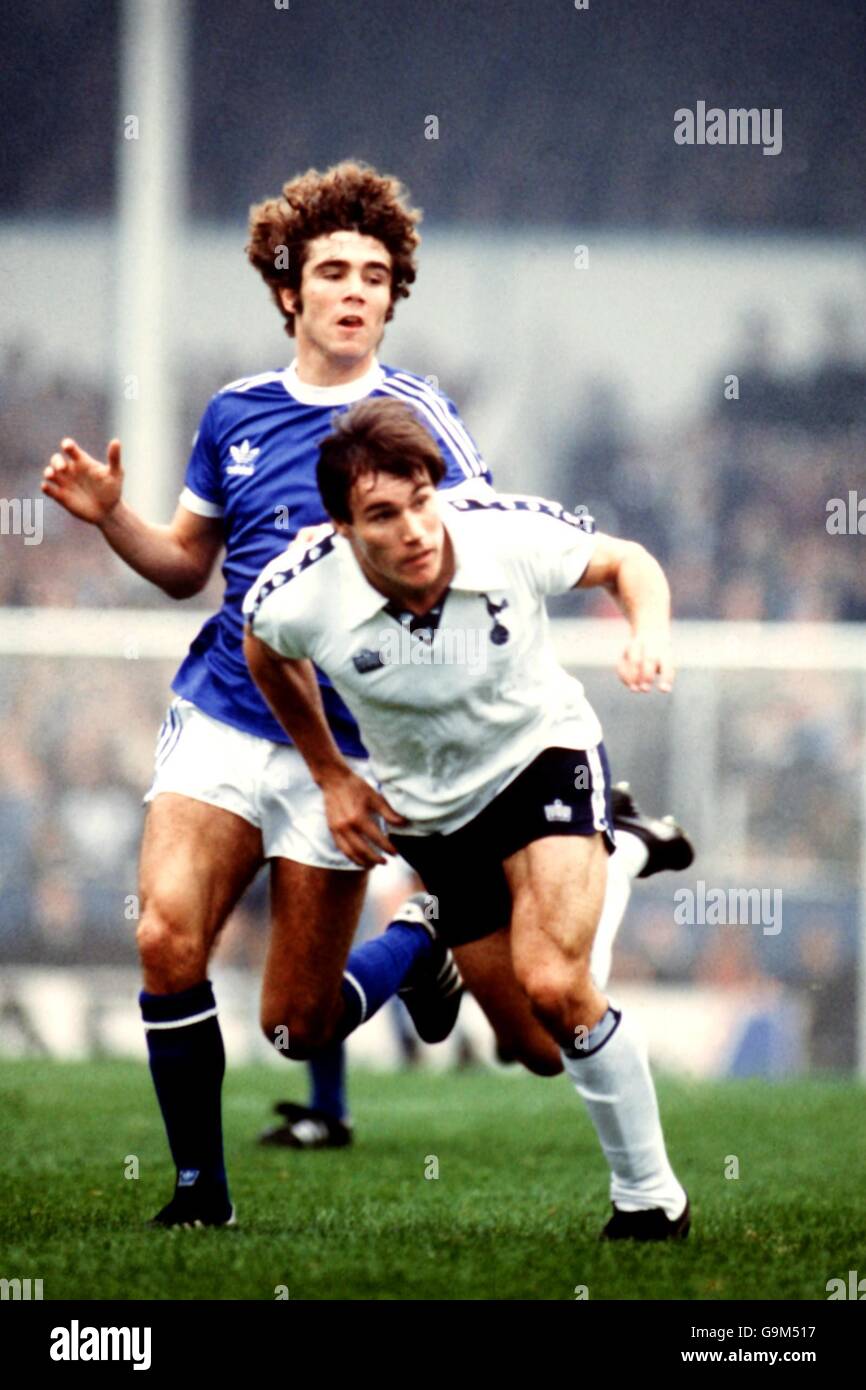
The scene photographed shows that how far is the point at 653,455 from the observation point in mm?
15477

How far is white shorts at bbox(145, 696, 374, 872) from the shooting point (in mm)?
A: 4863

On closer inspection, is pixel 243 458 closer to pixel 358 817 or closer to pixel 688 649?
pixel 358 817

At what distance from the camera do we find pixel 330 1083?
684 cm

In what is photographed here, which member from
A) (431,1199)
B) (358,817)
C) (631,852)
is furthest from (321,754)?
(631,852)

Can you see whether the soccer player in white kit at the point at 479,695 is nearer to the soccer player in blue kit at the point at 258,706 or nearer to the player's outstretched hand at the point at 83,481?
the soccer player in blue kit at the point at 258,706

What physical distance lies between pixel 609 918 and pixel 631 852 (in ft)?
1.98

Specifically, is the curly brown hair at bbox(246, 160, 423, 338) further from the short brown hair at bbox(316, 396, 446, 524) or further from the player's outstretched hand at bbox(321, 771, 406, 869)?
the player's outstretched hand at bbox(321, 771, 406, 869)

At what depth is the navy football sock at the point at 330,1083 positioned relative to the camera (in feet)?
22.2

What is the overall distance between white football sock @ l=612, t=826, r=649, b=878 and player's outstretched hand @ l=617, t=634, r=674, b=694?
5.78ft

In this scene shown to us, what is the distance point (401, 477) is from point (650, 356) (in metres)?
13.1

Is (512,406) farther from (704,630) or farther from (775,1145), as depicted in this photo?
(775,1145)
